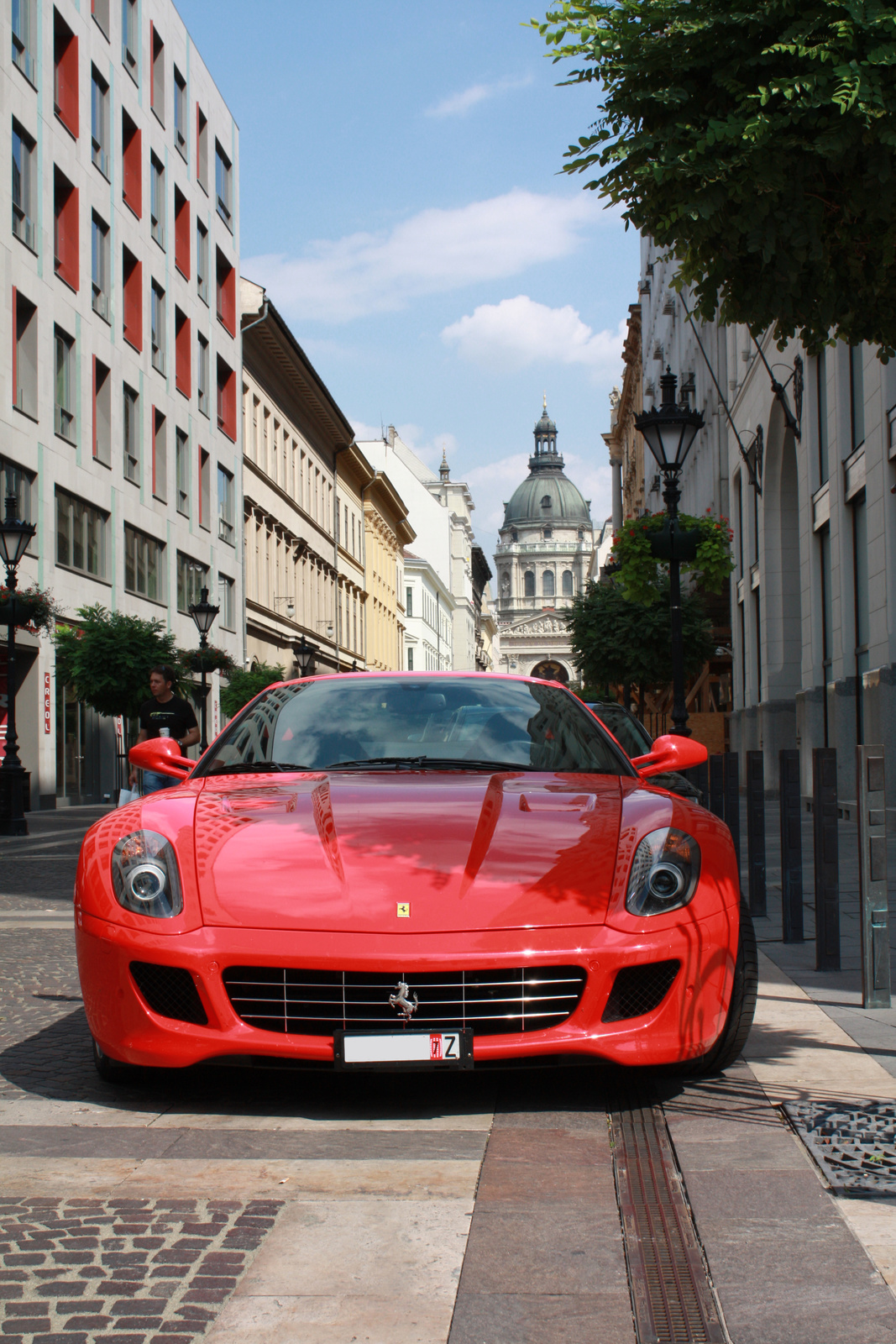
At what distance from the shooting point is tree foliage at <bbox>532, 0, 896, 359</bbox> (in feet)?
16.6

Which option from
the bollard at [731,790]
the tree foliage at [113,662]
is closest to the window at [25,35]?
the tree foliage at [113,662]

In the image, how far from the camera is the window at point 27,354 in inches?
1047

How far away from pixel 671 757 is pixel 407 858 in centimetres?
150

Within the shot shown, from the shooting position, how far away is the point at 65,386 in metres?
29.1

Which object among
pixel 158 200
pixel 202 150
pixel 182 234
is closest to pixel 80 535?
Result: pixel 158 200

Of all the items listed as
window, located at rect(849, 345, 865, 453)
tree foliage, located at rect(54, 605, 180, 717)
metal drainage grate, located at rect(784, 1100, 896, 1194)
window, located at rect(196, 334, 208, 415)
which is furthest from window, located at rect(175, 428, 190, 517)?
metal drainage grate, located at rect(784, 1100, 896, 1194)

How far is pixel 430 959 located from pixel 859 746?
2.37 m

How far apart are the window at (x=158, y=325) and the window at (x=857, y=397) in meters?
20.6

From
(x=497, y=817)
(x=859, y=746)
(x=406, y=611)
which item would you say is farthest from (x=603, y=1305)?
(x=406, y=611)

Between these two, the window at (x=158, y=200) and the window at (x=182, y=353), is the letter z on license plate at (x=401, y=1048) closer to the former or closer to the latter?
the window at (x=158, y=200)

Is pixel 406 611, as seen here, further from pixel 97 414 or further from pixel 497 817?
pixel 497 817

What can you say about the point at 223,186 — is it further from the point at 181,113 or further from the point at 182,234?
the point at 182,234

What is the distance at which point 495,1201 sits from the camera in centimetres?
350

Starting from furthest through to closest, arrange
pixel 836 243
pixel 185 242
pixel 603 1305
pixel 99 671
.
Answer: pixel 185 242 < pixel 99 671 < pixel 836 243 < pixel 603 1305
